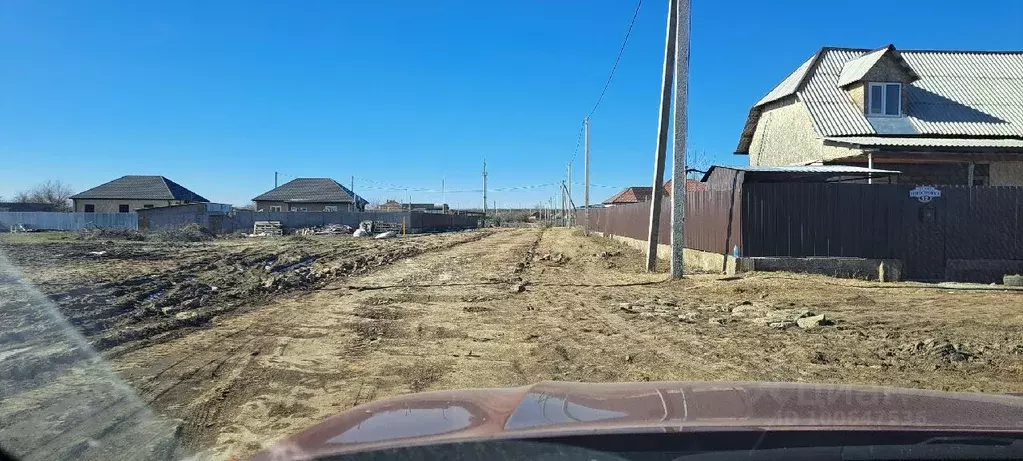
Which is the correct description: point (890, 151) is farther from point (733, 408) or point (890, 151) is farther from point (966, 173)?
point (733, 408)

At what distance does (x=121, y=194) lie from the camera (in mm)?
67938

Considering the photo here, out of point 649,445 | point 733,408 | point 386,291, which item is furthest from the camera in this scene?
point 386,291

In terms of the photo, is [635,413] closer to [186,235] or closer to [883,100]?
[883,100]

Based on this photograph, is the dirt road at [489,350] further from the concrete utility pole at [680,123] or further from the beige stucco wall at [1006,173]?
the beige stucco wall at [1006,173]

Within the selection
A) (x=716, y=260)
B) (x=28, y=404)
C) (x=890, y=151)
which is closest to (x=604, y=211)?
(x=890, y=151)

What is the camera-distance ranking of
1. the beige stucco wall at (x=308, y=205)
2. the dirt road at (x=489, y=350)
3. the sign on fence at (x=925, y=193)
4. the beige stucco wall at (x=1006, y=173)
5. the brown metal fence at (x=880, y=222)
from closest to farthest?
1. the dirt road at (x=489, y=350)
2. the sign on fence at (x=925, y=193)
3. the brown metal fence at (x=880, y=222)
4. the beige stucco wall at (x=1006, y=173)
5. the beige stucco wall at (x=308, y=205)

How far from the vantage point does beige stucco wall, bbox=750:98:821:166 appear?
83.0ft

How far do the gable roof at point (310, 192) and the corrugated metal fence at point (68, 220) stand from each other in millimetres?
27100

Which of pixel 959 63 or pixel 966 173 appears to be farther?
pixel 959 63

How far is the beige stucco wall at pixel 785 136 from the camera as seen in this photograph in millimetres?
25286

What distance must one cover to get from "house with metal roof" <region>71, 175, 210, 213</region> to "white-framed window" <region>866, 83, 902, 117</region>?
61.9m

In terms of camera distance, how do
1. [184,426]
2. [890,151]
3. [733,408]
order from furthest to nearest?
[890,151]
[184,426]
[733,408]

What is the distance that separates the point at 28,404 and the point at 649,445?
18.1ft

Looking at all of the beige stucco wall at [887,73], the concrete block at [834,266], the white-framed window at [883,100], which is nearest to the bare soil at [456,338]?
the concrete block at [834,266]
